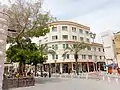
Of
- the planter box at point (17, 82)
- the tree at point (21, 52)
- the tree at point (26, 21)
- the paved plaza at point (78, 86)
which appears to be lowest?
the paved plaza at point (78, 86)

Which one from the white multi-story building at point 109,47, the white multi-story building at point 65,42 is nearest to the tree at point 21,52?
the white multi-story building at point 109,47

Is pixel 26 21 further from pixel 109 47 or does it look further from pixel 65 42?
pixel 65 42

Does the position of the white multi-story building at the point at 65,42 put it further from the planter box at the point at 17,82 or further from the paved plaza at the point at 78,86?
the planter box at the point at 17,82

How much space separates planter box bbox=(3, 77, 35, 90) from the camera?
1605 cm

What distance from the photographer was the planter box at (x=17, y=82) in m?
16.0

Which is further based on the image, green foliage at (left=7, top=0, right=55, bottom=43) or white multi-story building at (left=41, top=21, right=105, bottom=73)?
white multi-story building at (left=41, top=21, right=105, bottom=73)

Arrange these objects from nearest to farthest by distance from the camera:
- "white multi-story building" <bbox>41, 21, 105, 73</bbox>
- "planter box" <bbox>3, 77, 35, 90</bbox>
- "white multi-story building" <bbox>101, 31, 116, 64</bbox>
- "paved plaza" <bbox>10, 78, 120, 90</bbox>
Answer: "paved plaza" <bbox>10, 78, 120, 90</bbox>, "planter box" <bbox>3, 77, 35, 90</bbox>, "white multi-story building" <bbox>101, 31, 116, 64</bbox>, "white multi-story building" <bbox>41, 21, 105, 73</bbox>

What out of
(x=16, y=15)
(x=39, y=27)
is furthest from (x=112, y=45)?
(x=16, y=15)

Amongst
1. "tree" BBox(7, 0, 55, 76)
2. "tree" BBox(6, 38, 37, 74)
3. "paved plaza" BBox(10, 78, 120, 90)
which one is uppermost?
"tree" BBox(7, 0, 55, 76)

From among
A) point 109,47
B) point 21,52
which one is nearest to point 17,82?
point 21,52

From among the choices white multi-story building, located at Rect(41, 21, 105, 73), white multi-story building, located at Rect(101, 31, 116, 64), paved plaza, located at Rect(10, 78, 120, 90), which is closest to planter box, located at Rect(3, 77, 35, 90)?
paved plaza, located at Rect(10, 78, 120, 90)

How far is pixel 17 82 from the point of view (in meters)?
16.8

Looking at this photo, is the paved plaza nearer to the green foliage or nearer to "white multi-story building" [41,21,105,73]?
the green foliage

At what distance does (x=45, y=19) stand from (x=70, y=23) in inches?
1137
